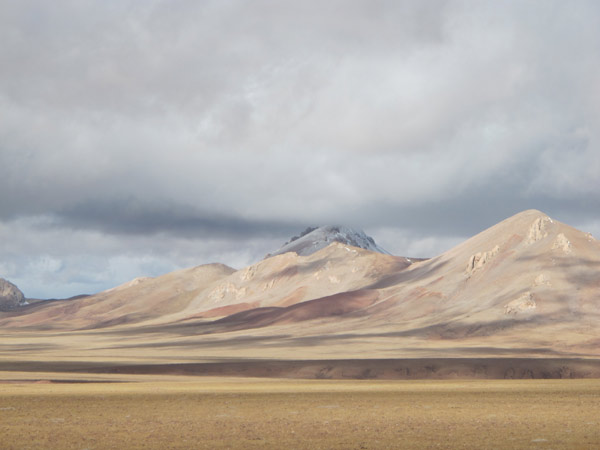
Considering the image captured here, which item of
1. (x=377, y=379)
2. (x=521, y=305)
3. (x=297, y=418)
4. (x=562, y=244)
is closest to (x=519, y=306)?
(x=521, y=305)

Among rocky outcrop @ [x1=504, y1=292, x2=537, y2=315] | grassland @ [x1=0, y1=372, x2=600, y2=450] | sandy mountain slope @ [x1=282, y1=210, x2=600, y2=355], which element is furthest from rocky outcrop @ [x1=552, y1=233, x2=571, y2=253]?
grassland @ [x1=0, y1=372, x2=600, y2=450]

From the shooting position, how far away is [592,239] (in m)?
194

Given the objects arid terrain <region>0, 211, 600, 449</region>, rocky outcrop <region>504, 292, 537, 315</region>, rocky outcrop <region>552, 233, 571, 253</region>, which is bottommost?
arid terrain <region>0, 211, 600, 449</region>

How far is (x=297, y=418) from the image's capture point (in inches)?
1528

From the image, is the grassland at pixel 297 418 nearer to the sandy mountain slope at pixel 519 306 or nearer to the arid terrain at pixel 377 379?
the arid terrain at pixel 377 379

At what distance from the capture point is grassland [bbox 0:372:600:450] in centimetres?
3005

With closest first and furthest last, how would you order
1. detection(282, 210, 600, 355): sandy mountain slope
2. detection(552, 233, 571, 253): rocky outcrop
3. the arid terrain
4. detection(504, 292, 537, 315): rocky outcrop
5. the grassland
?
the grassland
the arid terrain
detection(282, 210, 600, 355): sandy mountain slope
detection(504, 292, 537, 315): rocky outcrop
detection(552, 233, 571, 253): rocky outcrop

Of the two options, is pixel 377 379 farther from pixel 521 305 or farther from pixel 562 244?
pixel 562 244

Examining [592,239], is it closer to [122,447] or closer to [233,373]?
[233,373]

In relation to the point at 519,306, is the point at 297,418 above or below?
below

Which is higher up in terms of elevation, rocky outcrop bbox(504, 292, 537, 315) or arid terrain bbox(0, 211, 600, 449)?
rocky outcrop bbox(504, 292, 537, 315)

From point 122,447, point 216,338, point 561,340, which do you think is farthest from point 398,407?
point 216,338

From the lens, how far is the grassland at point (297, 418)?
98.6 feet

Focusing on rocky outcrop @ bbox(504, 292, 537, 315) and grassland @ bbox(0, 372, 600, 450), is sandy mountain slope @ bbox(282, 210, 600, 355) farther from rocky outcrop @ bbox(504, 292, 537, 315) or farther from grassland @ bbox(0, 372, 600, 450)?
grassland @ bbox(0, 372, 600, 450)
